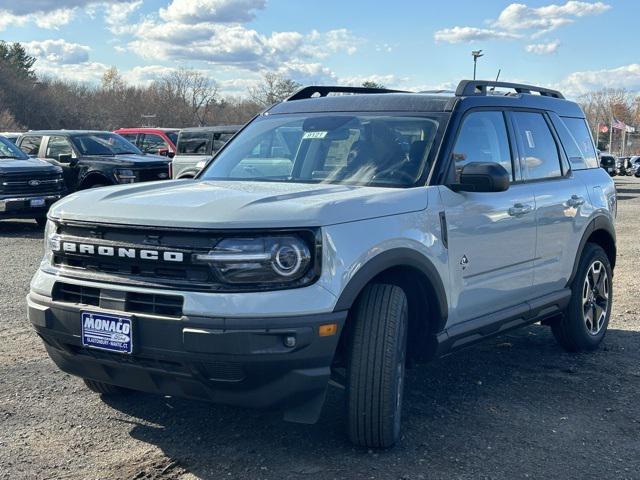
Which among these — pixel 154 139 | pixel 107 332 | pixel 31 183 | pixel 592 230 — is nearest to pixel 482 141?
pixel 592 230

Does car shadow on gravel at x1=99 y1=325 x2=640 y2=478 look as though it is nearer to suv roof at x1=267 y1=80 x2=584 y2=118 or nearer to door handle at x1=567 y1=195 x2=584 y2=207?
door handle at x1=567 y1=195 x2=584 y2=207

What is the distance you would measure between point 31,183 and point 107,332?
35.5 ft

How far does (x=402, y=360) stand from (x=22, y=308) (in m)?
4.61

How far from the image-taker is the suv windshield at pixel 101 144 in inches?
603

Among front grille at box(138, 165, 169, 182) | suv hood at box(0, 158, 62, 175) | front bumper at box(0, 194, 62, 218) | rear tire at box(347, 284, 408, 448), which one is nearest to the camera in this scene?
rear tire at box(347, 284, 408, 448)

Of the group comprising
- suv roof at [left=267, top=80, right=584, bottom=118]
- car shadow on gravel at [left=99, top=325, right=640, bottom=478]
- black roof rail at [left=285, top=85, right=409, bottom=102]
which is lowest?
car shadow on gravel at [left=99, top=325, right=640, bottom=478]

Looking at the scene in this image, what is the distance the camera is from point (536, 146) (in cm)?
549

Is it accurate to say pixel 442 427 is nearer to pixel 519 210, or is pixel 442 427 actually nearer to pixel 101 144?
pixel 519 210

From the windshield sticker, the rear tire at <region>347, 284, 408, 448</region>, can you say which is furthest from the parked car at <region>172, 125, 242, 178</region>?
the rear tire at <region>347, 284, 408, 448</region>

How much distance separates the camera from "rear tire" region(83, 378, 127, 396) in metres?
4.61

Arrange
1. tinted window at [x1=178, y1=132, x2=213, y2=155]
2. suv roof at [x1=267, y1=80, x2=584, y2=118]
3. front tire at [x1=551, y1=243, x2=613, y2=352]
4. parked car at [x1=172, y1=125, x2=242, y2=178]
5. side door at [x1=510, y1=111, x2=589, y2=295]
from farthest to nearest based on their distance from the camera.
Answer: tinted window at [x1=178, y1=132, x2=213, y2=155] < parked car at [x1=172, y1=125, x2=242, y2=178] < front tire at [x1=551, y1=243, x2=613, y2=352] < side door at [x1=510, y1=111, x2=589, y2=295] < suv roof at [x1=267, y1=80, x2=584, y2=118]

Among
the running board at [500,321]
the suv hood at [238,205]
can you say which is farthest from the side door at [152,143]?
the suv hood at [238,205]

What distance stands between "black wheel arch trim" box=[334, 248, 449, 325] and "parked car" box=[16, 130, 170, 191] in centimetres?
1100

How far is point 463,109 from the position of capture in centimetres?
475
